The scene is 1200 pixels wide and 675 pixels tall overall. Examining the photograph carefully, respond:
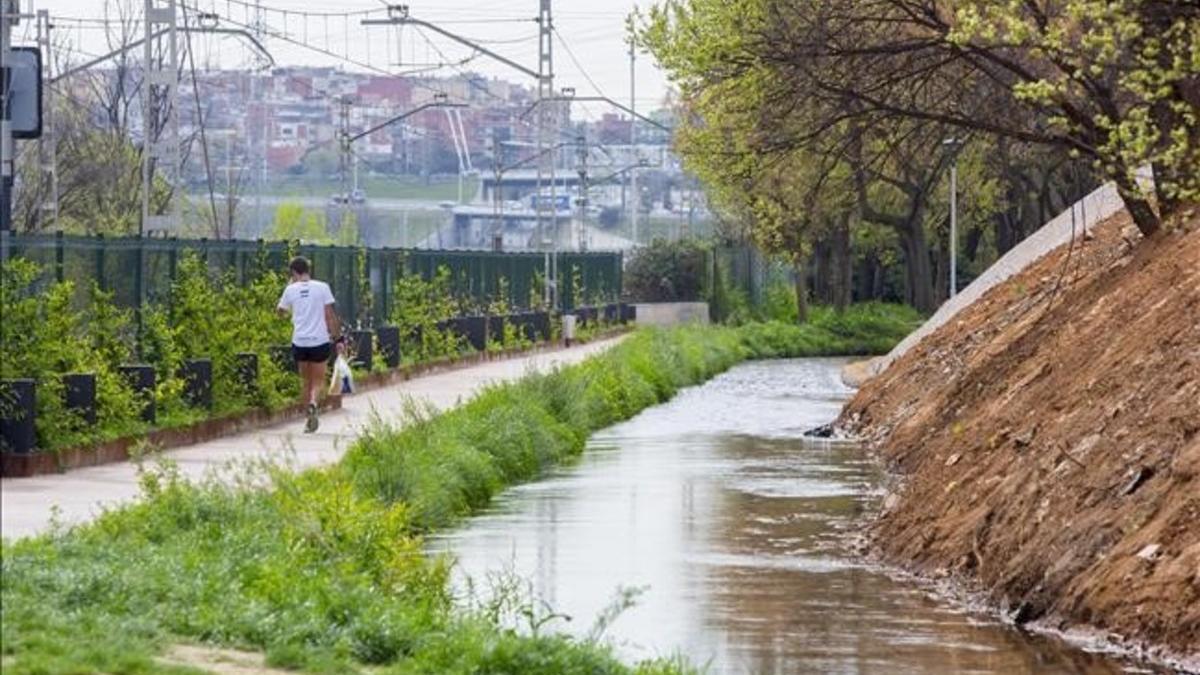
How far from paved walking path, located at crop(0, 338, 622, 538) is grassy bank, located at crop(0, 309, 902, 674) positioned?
37 cm

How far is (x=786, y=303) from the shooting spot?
3656 inches

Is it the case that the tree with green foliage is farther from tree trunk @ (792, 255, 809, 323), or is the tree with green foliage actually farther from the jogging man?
the jogging man

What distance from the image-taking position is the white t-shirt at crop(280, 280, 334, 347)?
98.3 ft

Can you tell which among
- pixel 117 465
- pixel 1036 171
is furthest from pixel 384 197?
pixel 117 465

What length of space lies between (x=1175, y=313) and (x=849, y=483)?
23.5 ft

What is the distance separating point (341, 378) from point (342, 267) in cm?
1249

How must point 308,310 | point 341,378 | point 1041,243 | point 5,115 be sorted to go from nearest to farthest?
1. point 5,115
2. point 308,310
3. point 341,378
4. point 1041,243

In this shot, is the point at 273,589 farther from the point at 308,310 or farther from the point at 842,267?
the point at 842,267

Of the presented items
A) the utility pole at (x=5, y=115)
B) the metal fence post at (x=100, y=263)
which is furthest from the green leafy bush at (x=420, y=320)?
the utility pole at (x=5, y=115)

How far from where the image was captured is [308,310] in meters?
30.1

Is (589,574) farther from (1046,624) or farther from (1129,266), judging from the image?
(1129,266)

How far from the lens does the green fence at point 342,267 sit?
91.3 feet

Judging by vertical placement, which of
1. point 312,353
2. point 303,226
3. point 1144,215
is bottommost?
point 312,353


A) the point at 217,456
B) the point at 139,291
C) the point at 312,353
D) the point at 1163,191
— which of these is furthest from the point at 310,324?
the point at 1163,191
